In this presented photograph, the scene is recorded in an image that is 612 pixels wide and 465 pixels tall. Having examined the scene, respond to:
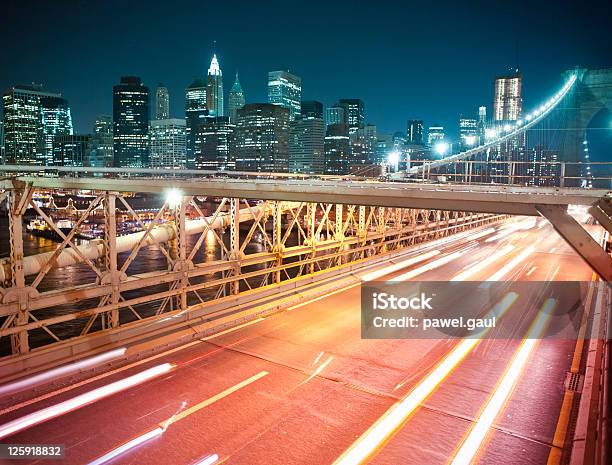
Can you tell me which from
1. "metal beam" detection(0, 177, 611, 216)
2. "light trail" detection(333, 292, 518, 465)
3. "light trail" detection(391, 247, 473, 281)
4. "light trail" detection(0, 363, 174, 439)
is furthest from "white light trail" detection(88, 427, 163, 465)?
"light trail" detection(391, 247, 473, 281)

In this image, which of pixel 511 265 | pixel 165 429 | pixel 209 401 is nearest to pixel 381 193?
pixel 209 401

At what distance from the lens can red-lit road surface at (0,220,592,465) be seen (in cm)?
705

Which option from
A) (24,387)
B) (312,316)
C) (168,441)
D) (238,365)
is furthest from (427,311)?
(24,387)

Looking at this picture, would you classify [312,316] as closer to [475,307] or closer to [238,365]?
[238,365]

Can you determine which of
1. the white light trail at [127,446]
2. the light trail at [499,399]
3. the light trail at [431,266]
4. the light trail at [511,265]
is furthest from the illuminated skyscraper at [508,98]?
the white light trail at [127,446]

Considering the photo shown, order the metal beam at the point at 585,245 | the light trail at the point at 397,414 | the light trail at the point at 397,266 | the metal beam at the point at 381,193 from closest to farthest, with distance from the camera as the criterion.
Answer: the light trail at the point at 397,414 → the metal beam at the point at 585,245 → the metal beam at the point at 381,193 → the light trail at the point at 397,266

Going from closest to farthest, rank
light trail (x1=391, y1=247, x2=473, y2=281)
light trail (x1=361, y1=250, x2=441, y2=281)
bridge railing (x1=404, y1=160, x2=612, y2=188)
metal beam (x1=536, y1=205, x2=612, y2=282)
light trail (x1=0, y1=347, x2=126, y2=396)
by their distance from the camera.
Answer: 1. metal beam (x1=536, y1=205, x2=612, y2=282)
2. light trail (x1=0, y1=347, x2=126, y2=396)
3. bridge railing (x1=404, y1=160, x2=612, y2=188)
4. light trail (x1=361, y1=250, x2=441, y2=281)
5. light trail (x1=391, y1=247, x2=473, y2=281)

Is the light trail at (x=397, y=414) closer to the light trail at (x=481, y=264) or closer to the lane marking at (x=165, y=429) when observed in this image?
the lane marking at (x=165, y=429)

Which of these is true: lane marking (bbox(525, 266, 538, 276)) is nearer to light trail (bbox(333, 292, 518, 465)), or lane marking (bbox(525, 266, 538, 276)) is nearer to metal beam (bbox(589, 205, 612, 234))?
light trail (bbox(333, 292, 518, 465))

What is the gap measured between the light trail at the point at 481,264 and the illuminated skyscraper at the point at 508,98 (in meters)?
111

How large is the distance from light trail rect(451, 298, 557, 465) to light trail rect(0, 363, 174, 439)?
17.9 ft

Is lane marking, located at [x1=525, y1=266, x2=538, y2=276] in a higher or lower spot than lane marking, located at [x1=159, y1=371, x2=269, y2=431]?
lower

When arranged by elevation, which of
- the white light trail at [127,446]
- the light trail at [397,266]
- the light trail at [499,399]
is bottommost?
the light trail at [499,399]

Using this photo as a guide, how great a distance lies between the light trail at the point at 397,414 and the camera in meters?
6.97
